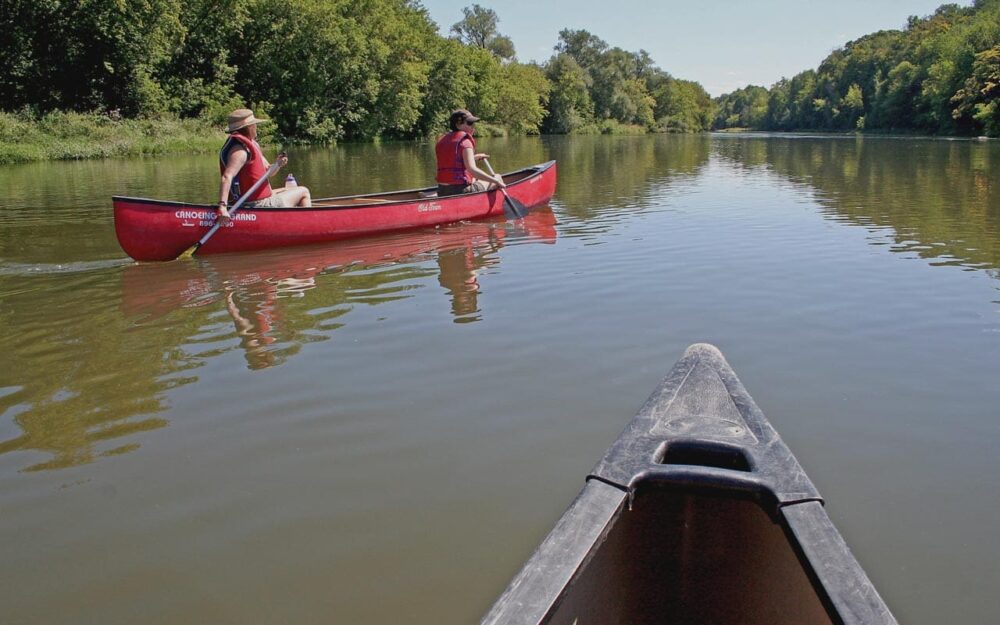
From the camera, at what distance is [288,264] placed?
8.04 metres

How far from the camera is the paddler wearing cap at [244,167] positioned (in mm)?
7898

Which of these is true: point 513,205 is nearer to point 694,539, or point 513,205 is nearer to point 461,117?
point 461,117

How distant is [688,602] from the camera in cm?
223

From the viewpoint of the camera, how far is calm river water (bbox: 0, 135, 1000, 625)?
8.71 feet

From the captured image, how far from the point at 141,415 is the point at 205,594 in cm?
181

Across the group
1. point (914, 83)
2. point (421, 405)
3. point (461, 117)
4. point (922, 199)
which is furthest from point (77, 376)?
point (914, 83)

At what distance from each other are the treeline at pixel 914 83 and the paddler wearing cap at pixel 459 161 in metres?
45.7

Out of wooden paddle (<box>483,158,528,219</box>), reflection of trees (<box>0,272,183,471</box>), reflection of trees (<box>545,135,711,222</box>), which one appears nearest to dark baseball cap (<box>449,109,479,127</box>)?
wooden paddle (<box>483,158,528,219</box>)

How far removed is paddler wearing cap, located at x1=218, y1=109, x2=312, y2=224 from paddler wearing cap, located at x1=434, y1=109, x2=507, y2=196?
8.24 ft

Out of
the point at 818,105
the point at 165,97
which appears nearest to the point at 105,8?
the point at 165,97

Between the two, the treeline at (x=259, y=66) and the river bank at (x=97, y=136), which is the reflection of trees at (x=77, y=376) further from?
the treeline at (x=259, y=66)

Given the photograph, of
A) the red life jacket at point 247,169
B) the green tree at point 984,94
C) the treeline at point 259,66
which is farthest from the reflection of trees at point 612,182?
the green tree at point 984,94

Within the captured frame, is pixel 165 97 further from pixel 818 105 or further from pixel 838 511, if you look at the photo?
pixel 818 105

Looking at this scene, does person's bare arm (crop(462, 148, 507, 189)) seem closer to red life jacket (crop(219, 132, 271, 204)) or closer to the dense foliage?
red life jacket (crop(219, 132, 271, 204))
